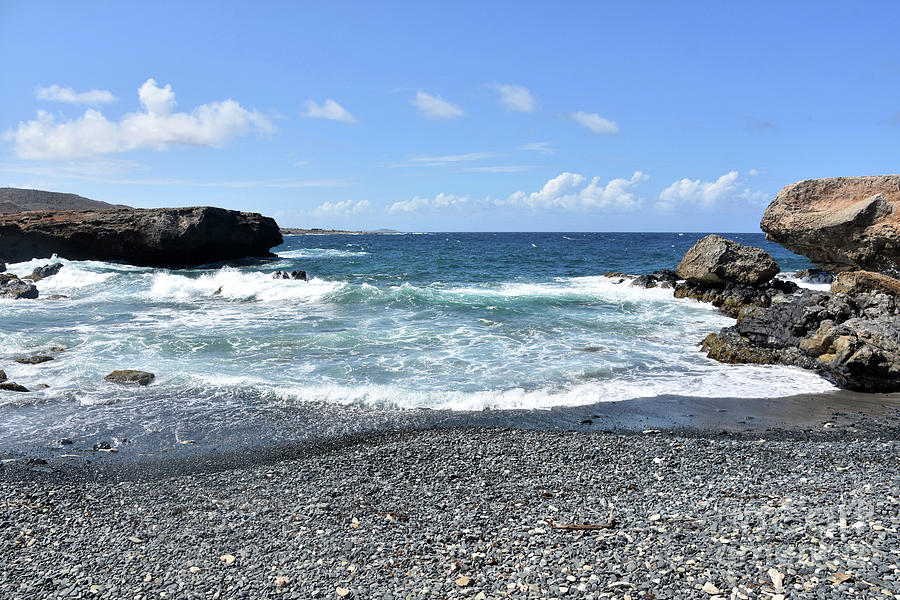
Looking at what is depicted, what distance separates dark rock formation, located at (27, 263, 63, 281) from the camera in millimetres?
30797

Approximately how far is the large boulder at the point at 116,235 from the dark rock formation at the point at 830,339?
1419 inches

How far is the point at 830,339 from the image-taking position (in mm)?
12664

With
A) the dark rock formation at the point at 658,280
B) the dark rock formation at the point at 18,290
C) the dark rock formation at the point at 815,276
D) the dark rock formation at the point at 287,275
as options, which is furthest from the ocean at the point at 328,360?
the dark rock formation at the point at 815,276

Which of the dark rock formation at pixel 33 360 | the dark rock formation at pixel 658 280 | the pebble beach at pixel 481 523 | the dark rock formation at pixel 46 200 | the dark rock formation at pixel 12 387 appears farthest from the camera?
the dark rock formation at pixel 46 200

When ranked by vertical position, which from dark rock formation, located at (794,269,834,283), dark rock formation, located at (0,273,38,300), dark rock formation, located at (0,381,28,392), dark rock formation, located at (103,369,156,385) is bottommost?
dark rock formation, located at (0,381,28,392)

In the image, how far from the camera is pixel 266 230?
161 feet

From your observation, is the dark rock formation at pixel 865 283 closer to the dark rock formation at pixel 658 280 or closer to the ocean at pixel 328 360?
the ocean at pixel 328 360

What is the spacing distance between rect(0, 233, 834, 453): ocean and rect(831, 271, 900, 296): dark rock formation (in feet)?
12.8

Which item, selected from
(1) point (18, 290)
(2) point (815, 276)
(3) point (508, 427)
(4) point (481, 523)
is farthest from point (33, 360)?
(2) point (815, 276)

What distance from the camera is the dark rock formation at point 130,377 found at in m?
11.5

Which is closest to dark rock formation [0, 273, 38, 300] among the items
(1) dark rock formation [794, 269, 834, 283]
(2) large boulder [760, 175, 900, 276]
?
(2) large boulder [760, 175, 900, 276]

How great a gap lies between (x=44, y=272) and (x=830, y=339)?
122 ft

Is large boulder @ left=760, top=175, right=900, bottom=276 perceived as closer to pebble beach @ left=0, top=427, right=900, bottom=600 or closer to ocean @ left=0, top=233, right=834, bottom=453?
ocean @ left=0, top=233, right=834, bottom=453

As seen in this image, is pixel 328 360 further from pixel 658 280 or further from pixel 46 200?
pixel 46 200
